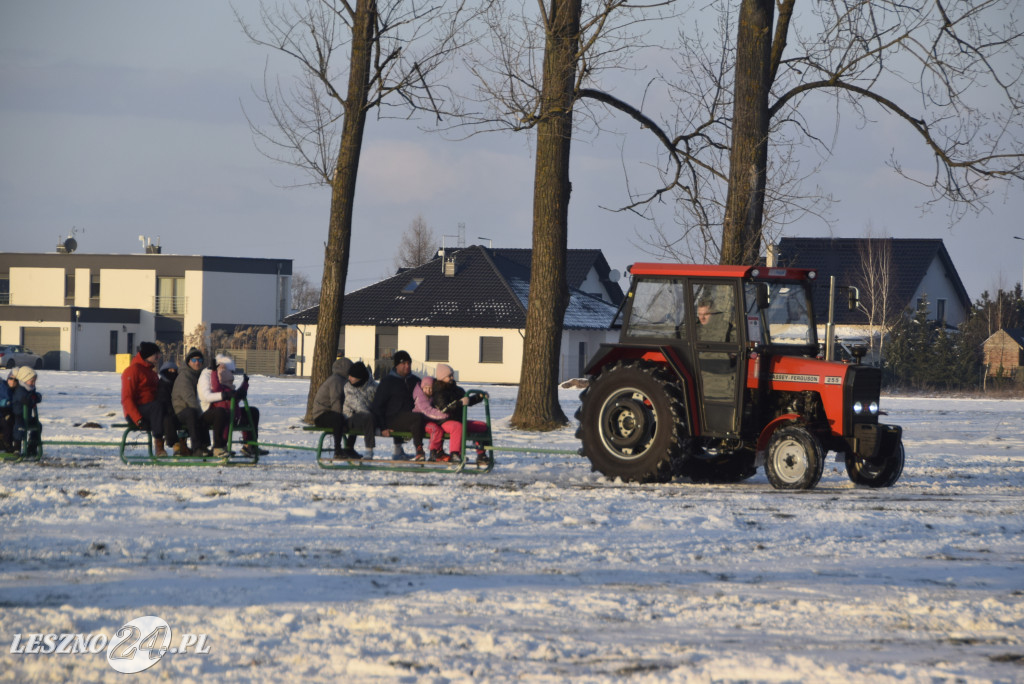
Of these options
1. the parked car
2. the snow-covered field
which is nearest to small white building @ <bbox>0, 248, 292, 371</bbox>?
the parked car

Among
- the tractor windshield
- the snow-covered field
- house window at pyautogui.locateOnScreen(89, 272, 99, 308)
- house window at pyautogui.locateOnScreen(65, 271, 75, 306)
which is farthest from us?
house window at pyautogui.locateOnScreen(65, 271, 75, 306)

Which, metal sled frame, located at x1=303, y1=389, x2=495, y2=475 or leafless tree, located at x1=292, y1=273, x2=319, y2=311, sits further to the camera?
leafless tree, located at x1=292, y1=273, x2=319, y2=311

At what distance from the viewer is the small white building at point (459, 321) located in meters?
53.4

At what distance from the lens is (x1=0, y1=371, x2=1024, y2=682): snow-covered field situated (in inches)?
210

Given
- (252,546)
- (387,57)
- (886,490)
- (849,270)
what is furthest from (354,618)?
(849,270)

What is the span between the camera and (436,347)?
54.8 metres

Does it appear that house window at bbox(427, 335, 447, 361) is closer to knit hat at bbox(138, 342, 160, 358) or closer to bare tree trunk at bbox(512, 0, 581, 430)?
bare tree trunk at bbox(512, 0, 581, 430)

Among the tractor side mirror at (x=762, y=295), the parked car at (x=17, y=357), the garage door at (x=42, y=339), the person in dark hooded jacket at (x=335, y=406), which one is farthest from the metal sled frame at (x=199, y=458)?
the garage door at (x=42, y=339)

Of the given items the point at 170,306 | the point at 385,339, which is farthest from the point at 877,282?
the point at 170,306

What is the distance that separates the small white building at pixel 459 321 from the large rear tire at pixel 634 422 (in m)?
39.0

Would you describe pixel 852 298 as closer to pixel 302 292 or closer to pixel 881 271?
pixel 881 271

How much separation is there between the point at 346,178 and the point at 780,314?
8.96m

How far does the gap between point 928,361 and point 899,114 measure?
3197 centimetres

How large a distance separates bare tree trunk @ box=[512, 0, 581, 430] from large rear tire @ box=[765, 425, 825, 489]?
759cm
